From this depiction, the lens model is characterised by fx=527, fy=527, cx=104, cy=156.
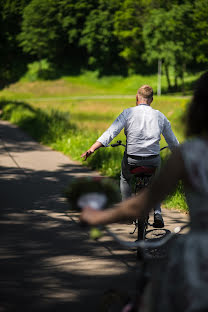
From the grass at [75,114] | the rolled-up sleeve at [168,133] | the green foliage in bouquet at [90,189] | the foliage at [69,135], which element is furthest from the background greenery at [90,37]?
the green foliage in bouquet at [90,189]

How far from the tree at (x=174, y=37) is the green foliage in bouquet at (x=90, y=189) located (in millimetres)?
57962

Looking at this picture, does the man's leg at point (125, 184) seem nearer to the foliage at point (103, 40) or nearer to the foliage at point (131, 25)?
the foliage at point (131, 25)

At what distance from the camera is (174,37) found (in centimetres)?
6006

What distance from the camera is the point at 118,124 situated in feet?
18.3

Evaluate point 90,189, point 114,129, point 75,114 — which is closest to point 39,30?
point 75,114

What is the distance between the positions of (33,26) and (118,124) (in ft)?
249

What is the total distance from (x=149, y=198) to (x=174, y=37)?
60.1 metres

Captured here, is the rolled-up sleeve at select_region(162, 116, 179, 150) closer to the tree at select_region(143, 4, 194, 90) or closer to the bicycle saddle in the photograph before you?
the bicycle saddle

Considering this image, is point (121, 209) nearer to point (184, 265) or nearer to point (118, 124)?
point (184, 265)

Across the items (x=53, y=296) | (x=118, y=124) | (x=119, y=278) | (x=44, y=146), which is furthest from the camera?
(x=44, y=146)

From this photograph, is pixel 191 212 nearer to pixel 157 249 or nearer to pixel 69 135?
pixel 157 249

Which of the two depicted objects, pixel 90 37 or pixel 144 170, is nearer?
pixel 144 170

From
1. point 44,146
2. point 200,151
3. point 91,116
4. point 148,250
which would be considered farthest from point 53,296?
point 91,116

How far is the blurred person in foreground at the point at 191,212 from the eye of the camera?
1872mm
